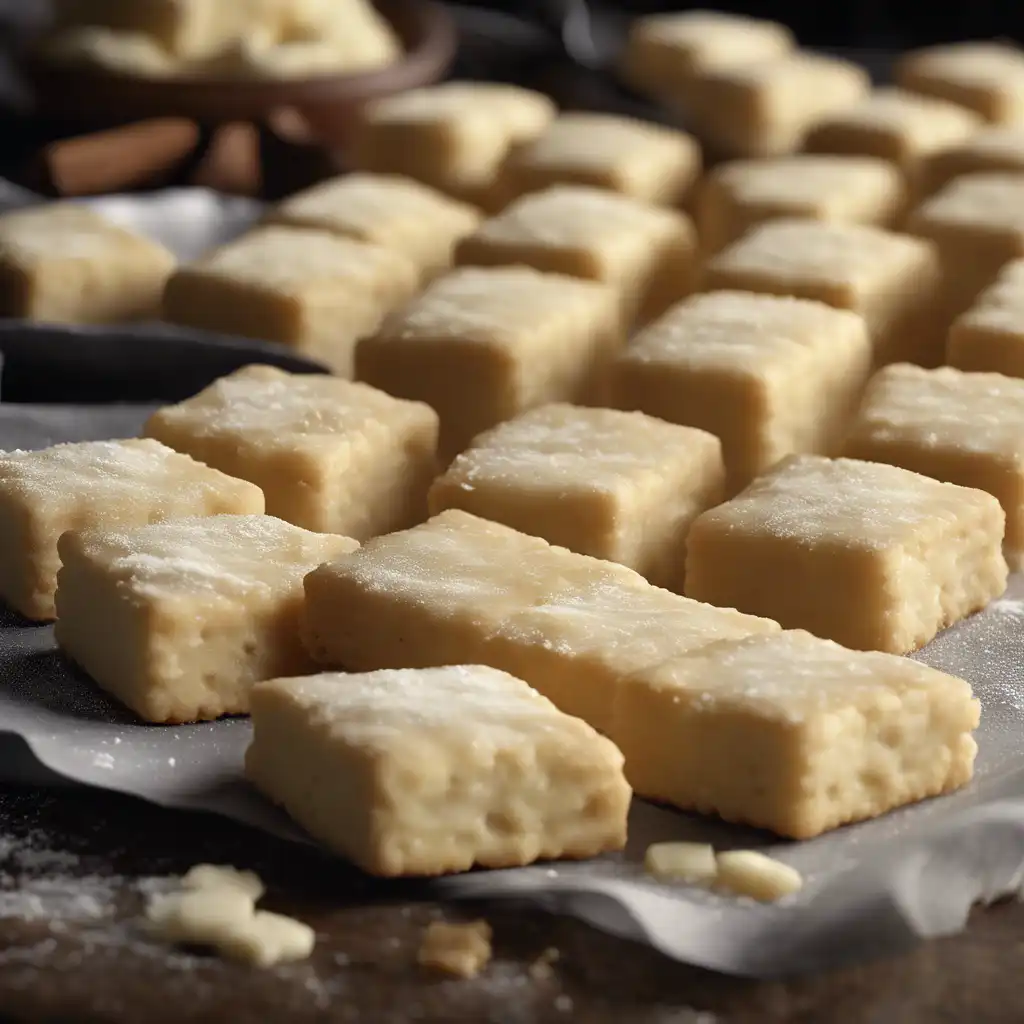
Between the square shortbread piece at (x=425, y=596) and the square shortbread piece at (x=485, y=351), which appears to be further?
the square shortbread piece at (x=485, y=351)

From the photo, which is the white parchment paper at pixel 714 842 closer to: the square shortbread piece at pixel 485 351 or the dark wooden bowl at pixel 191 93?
the square shortbread piece at pixel 485 351

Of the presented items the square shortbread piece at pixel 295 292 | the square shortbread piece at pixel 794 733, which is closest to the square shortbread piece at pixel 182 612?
the square shortbread piece at pixel 794 733

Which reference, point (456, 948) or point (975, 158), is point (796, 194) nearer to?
point (975, 158)

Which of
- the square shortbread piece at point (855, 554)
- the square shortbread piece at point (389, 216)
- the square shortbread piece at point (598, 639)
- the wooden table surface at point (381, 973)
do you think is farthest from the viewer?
the square shortbread piece at point (389, 216)

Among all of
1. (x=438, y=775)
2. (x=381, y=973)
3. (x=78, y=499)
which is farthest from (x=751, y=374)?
(x=381, y=973)

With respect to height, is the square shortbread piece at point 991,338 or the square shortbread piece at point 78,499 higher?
the square shortbread piece at point 991,338

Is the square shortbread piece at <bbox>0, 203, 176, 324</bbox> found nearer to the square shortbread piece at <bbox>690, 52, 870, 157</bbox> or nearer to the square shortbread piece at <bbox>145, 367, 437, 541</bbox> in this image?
the square shortbread piece at <bbox>145, 367, 437, 541</bbox>
